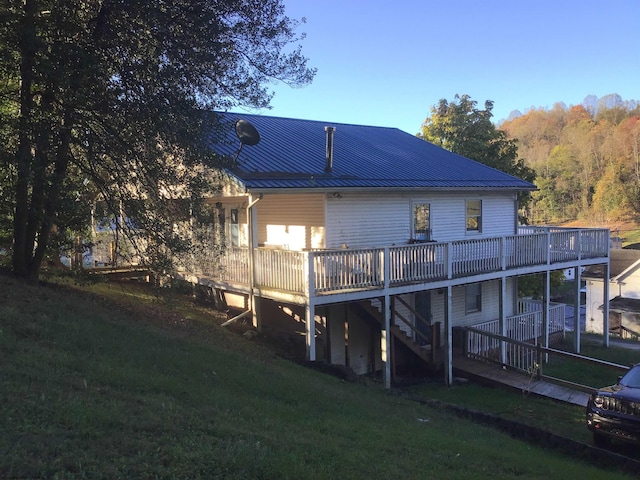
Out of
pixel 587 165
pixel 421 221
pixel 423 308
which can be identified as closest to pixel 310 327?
pixel 423 308

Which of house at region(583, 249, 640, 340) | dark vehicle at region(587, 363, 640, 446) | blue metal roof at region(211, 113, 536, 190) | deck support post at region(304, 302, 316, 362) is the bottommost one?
house at region(583, 249, 640, 340)

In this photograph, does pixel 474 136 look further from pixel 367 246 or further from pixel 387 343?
pixel 387 343

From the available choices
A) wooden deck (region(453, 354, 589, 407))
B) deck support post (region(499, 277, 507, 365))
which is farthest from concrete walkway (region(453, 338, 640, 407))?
deck support post (region(499, 277, 507, 365))

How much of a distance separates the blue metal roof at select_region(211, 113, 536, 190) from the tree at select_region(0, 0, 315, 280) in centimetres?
105

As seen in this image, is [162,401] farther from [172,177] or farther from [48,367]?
[172,177]

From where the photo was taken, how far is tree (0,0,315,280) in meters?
10.1

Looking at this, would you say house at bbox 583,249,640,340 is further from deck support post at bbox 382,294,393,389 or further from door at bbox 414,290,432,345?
deck support post at bbox 382,294,393,389

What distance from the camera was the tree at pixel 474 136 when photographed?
28.8 metres

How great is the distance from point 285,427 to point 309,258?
5.55 metres

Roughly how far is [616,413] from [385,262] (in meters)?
5.99

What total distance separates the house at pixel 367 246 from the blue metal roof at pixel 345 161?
73 millimetres

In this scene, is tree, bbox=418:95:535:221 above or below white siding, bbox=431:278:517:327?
above

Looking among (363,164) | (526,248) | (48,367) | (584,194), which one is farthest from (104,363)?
(584,194)

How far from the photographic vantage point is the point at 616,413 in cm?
968
